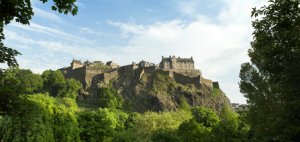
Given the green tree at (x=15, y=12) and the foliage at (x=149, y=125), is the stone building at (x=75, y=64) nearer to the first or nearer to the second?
the foliage at (x=149, y=125)

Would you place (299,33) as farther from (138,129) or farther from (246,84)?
(138,129)

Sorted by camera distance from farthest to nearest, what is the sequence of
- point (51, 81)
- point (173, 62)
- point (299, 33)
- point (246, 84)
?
point (173, 62) → point (51, 81) → point (246, 84) → point (299, 33)

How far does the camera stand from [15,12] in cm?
1134

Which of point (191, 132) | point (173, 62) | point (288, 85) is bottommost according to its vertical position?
point (191, 132)

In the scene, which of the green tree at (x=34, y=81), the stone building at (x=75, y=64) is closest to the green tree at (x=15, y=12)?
the green tree at (x=34, y=81)

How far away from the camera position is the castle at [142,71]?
126500 mm

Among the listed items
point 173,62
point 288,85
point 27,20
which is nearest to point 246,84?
point 288,85

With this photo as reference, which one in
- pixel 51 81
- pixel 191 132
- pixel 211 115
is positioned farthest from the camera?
pixel 51 81

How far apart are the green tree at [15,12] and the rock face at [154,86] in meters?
102

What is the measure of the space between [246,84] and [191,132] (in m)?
24.8

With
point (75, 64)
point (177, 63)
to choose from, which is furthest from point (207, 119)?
point (75, 64)

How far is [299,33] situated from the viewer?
14414 mm

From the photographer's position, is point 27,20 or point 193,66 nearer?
point 27,20

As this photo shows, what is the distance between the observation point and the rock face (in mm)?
116938
